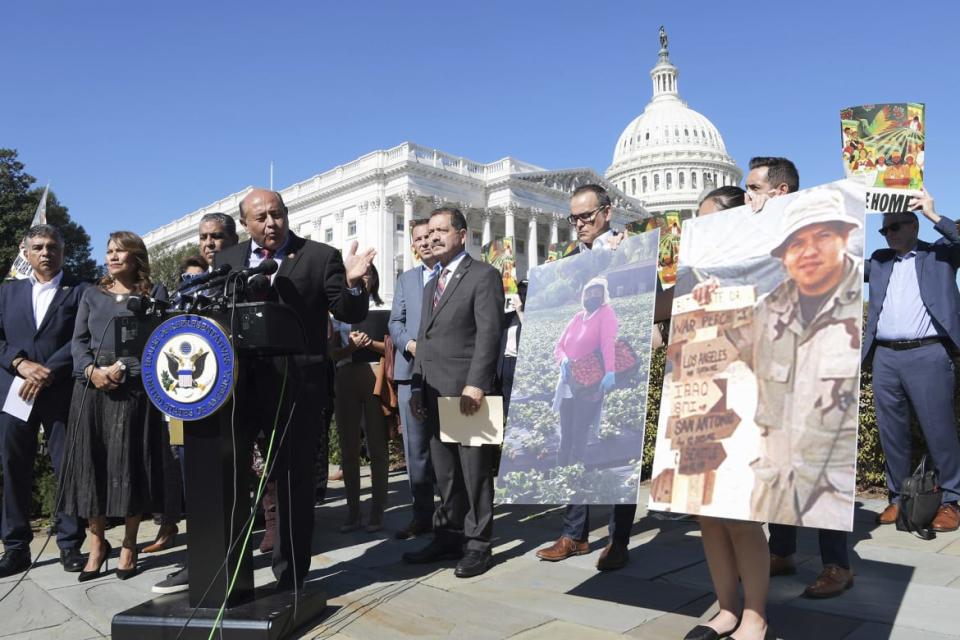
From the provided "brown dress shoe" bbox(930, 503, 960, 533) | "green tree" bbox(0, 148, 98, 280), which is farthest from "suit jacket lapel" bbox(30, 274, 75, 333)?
"green tree" bbox(0, 148, 98, 280)

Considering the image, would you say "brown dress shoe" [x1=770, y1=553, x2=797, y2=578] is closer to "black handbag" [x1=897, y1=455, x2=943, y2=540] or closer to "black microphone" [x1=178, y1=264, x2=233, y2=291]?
"black handbag" [x1=897, y1=455, x2=943, y2=540]

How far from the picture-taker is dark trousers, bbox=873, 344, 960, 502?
4.89 m

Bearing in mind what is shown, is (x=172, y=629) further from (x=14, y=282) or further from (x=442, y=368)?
(x=14, y=282)

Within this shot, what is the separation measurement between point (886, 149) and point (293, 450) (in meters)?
3.99

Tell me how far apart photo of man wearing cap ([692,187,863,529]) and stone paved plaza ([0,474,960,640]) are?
0.95m

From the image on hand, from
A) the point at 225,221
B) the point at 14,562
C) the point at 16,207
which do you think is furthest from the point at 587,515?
the point at 16,207

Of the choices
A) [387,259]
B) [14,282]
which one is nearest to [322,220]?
[387,259]

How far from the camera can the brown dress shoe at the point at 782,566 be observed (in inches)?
155

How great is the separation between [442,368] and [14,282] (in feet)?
10.1

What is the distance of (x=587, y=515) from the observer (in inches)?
180

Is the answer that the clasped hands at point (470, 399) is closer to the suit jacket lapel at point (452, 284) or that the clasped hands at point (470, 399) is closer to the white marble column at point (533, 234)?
the suit jacket lapel at point (452, 284)

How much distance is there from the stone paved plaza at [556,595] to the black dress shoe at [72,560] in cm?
7

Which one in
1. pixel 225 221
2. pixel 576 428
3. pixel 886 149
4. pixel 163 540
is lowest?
pixel 163 540

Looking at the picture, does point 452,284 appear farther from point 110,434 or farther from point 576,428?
point 110,434
